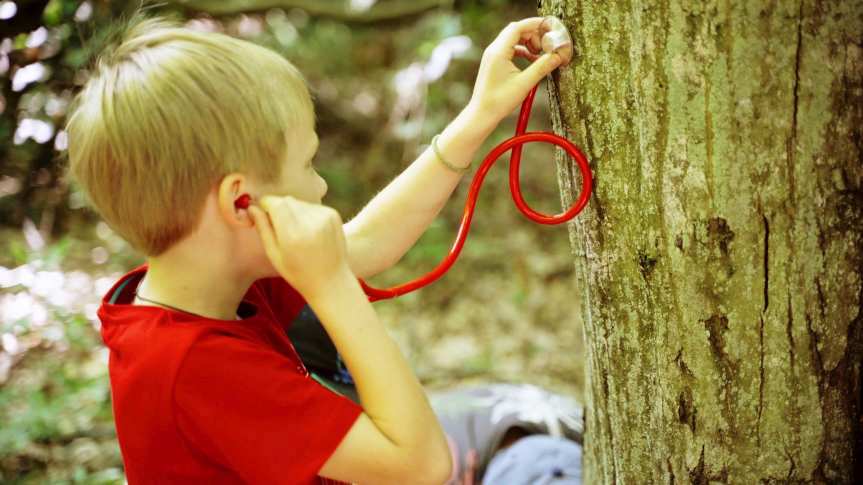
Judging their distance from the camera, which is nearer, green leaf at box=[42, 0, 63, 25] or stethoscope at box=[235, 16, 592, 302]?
stethoscope at box=[235, 16, 592, 302]

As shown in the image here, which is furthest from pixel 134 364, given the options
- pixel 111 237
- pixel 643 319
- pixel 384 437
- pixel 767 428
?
pixel 111 237

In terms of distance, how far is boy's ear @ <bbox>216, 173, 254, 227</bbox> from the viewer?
97 centimetres

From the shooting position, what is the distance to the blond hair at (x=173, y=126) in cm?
97

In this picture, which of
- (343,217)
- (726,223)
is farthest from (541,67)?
(343,217)

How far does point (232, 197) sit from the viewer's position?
98 cm

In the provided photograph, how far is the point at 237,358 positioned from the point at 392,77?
356cm

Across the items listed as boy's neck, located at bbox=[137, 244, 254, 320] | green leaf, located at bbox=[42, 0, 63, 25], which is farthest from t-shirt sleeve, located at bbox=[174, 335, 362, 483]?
green leaf, located at bbox=[42, 0, 63, 25]

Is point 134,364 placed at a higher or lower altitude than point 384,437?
higher

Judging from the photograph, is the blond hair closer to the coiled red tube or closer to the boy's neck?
the boy's neck

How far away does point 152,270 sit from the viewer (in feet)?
3.53

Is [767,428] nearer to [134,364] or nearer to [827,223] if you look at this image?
[827,223]

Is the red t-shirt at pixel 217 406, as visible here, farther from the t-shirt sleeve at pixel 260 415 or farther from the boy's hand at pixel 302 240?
the boy's hand at pixel 302 240

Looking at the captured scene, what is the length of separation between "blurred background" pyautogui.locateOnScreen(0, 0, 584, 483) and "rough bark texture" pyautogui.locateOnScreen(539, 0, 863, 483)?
0.74m

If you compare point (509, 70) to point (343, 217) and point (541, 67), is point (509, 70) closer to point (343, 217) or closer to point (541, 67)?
point (541, 67)
